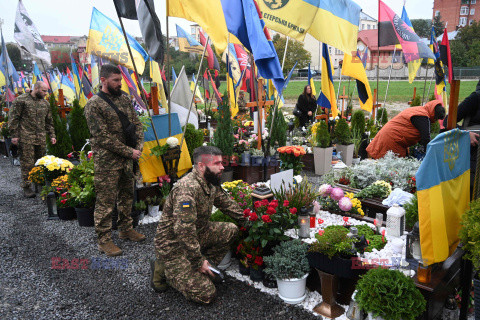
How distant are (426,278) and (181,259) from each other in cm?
201

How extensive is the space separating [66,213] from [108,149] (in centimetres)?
197

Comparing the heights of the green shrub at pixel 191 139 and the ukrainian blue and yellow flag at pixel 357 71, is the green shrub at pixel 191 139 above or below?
below

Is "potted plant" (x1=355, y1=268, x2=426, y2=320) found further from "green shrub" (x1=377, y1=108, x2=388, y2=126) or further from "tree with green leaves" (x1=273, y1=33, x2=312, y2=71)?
"tree with green leaves" (x1=273, y1=33, x2=312, y2=71)

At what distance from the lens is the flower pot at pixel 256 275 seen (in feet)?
12.0

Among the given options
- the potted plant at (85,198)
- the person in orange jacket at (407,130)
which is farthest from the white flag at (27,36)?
the person in orange jacket at (407,130)

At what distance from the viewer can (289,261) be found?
10.8ft

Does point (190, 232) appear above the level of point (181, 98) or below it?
below

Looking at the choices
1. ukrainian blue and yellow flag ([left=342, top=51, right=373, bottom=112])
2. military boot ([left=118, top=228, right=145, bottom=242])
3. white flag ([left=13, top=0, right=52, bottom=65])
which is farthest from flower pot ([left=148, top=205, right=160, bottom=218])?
white flag ([left=13, top=0, right=52, bottom=65])

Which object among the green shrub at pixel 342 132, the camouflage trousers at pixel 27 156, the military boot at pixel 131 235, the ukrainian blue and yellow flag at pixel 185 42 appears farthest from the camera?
the ukrainian blue and yellow flag at pixel 185 42

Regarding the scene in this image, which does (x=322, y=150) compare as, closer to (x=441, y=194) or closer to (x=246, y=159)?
(x=246, y=159)

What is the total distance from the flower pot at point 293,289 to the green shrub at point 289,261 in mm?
48

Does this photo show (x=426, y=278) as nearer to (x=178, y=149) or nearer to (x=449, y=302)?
(x=449, y=302)

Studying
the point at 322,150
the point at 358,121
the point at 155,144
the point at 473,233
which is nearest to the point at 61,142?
the point at 155,144

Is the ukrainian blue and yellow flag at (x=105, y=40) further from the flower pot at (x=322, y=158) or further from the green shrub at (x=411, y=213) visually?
the green shrub at (x=411, y=213)
